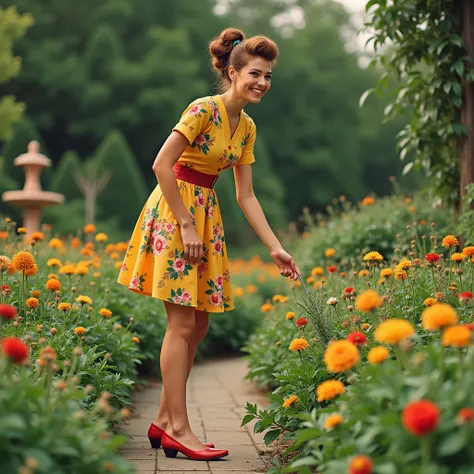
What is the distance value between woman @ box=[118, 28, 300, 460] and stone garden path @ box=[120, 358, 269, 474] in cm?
10

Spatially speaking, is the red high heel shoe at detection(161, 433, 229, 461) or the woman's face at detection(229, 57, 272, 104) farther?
the woman's face at detection(229, 57, 272, 104)

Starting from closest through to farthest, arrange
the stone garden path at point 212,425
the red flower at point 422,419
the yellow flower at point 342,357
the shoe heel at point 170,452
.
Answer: the red flower at point 422,419 → the yellow flower at point 342,357 → the stone garden path at point 212,425 → the shoe heel at point 170,452

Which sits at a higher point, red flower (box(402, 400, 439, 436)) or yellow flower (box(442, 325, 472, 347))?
yellow flower (box(442, 325, 472, 347))

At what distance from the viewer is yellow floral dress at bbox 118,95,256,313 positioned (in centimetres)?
305

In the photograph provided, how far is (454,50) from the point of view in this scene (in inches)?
197

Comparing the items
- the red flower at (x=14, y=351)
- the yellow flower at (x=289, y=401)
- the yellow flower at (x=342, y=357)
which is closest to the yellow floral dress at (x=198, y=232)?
the yellow flower at (x=289, y=401)

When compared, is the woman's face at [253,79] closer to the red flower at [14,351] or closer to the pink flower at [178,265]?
the pink flower at [178,265]

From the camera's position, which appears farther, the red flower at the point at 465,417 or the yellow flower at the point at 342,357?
the yellow flower at the point at 342,357

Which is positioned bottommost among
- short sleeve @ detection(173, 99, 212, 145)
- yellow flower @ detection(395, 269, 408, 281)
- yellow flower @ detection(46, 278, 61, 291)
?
yellow flower @ detection(46, 278, 61, 291)

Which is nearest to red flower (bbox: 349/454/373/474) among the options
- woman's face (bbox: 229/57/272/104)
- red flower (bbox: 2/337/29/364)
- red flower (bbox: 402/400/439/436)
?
red flower (bbox: 402/400/439/436)

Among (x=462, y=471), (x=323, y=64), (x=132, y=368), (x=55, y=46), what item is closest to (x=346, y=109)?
(x=323, y=64)

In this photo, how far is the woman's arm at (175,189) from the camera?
2.98 meters

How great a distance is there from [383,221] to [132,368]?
3.25 meters

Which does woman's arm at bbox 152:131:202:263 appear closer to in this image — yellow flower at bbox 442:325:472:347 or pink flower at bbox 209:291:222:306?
pink flower at bbox 209:291:222:306
